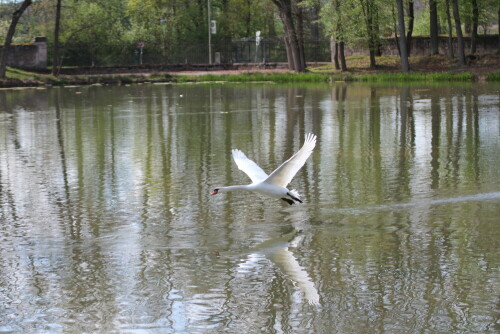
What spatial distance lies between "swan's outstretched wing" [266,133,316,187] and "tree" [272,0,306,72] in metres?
40.7

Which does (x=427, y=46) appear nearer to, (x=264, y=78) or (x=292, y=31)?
(x=292, y=31)

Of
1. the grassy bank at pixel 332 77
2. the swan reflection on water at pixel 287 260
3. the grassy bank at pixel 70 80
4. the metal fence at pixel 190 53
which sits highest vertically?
the metal fence at pixel 190 53

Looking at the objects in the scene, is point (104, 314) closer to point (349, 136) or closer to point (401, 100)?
point (349, 136)

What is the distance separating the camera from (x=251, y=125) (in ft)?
72.6

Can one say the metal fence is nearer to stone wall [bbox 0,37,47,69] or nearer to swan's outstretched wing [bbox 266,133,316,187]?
stone wall [bbox 0,37,47,69]

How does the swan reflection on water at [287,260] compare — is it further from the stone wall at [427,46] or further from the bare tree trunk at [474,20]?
the stone wall at [427,46]

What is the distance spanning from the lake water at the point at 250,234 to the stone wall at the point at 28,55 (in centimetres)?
4095

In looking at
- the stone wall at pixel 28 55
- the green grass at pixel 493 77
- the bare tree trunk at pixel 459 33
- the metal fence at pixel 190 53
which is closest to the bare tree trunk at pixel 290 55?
the bare tree trunk at pixel 459 33

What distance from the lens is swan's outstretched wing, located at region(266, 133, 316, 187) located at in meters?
9.78

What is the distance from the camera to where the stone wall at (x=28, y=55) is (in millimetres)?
59625

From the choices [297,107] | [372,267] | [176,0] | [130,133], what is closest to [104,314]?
[372,267]

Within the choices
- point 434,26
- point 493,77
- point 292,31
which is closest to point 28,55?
point 292,31

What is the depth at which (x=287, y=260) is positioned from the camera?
8.73 m

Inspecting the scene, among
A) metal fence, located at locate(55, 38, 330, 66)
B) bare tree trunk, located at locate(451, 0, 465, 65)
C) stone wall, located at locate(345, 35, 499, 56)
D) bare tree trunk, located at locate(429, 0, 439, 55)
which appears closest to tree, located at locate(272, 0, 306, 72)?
stone wall, located at locate(345, 35, 499, 56)
